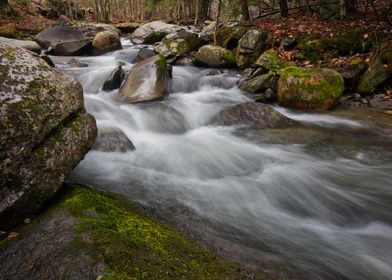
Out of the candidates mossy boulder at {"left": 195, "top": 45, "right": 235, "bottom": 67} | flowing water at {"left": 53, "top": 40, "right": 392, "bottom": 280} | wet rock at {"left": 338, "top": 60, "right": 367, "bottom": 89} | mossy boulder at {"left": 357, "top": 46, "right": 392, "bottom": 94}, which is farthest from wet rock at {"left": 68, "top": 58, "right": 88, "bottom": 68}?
mossy boulder at {"left": 357, "top": 46, "right": 392, "bottom": 94}

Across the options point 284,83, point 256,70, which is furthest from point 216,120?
point 256,70

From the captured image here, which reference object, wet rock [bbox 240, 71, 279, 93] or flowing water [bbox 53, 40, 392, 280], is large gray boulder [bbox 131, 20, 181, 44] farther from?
flowing water [bbox 53, 40, 392, 280]

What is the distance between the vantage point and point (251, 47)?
34.4 feet

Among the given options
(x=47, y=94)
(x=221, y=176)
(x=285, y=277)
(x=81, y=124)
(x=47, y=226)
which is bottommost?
(x=221, y=176)

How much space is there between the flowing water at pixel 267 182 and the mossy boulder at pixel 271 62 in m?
2.00

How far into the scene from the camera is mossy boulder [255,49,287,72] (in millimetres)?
9117

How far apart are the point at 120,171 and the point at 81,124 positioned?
1.26 m

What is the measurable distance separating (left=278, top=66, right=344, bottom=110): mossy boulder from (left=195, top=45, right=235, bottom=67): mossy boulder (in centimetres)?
323

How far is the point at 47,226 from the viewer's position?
2486 mm

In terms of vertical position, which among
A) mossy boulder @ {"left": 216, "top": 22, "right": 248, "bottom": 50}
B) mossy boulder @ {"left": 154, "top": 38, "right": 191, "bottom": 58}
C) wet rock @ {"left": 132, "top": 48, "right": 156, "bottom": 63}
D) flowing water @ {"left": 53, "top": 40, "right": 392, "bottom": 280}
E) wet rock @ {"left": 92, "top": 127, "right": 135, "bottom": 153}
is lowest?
flowing water @ {"left": 53, "top": 40, "right": 392, "bottom": 280}

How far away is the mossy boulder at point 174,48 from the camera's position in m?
12.0

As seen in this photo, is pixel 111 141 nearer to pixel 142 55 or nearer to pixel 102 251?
pixel 102 251

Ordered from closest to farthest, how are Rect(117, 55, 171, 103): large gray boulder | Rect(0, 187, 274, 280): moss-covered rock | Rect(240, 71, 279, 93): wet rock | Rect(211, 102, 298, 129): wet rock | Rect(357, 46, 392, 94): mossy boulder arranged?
Rect(0, 187, 274, 280): moss-covered rock
Rect(211, 102, 298, 129): wet rock
Rect(357, 46, 392, 94): mossy boulder
Rect(117, 55, 171, 103): large gray boulder
Rect(240, 71, 279, 93): wet rock

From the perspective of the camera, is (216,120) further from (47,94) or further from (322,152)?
(47,94)
